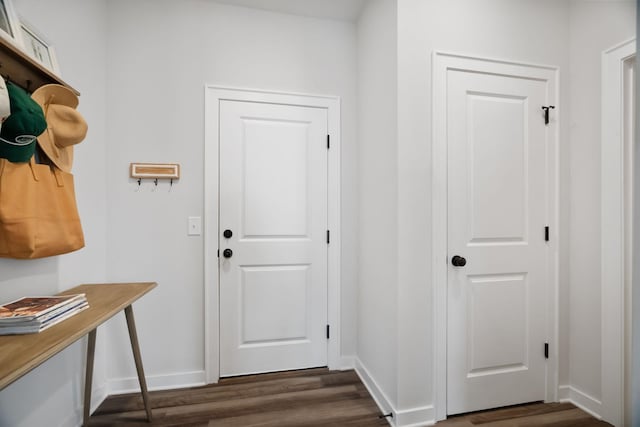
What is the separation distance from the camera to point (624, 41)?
5.05 feet

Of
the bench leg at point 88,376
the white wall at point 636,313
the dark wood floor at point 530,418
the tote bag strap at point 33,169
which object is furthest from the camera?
the dark wood floor at point 530,418

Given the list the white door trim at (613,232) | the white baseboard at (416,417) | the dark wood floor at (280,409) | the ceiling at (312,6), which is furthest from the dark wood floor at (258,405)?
the ceiling at (312,6)

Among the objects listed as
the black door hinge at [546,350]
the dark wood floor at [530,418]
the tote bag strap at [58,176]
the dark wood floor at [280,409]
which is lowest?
the dark wood floor at [530,418]

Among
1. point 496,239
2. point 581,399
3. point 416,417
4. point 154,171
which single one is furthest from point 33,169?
point 581,399

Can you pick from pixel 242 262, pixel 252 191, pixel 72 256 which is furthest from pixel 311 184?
pixel 72 256

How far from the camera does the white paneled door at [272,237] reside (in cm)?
200

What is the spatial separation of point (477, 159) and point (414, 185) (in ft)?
1.47

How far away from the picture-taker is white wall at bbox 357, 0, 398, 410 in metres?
1.64

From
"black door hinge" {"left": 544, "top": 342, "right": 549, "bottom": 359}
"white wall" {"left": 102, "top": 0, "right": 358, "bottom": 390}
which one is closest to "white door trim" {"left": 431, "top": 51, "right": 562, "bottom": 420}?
"black door hinge" {"left": 544, "top": 342, "right": 549, "bottom": 359}

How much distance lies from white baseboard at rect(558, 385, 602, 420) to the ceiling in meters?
2.97

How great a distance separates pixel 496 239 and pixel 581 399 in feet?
3.76

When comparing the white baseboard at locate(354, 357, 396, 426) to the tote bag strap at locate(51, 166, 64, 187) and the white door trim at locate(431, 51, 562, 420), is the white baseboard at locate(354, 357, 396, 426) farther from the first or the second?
the tote bag strap at locate(51, 166, 64, 187)

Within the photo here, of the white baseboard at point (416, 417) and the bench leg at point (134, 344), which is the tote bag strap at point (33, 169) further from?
the white baseboard at point (416, 417)

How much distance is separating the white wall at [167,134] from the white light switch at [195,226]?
0.03m
